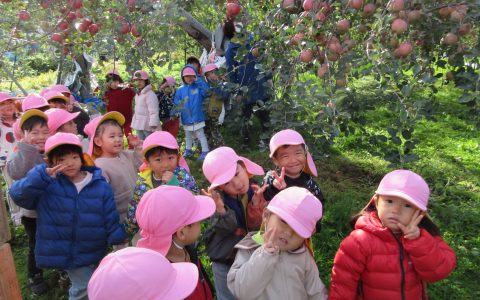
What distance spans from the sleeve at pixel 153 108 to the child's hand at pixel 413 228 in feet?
11.6

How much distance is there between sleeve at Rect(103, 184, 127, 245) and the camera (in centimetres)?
216

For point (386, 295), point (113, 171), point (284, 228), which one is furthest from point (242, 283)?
point (113, 171)

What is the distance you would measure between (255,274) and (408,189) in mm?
674

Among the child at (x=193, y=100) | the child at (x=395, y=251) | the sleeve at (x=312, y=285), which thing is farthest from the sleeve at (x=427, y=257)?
the child at (x=193, y=100)

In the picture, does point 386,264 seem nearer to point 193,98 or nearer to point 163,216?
point 163,216

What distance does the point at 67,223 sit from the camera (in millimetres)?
2105

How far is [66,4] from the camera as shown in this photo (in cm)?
298

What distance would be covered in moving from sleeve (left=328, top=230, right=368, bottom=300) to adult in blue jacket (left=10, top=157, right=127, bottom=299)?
1164 mm

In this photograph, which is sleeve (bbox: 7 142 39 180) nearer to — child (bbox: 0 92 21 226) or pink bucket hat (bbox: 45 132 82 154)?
pink bucket hat (bbox: 45 132 82 154)

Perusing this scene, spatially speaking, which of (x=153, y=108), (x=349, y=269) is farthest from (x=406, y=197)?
(x=153, y=108)

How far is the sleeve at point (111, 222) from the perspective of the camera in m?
2.16

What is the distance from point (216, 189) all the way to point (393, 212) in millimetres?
790

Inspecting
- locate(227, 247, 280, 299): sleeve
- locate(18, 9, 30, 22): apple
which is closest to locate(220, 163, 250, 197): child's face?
locate(227, 247, 280, 299): sleeve

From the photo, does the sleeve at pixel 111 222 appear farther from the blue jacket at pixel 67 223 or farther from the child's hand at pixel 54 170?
the child's hand at pixel 54 170
